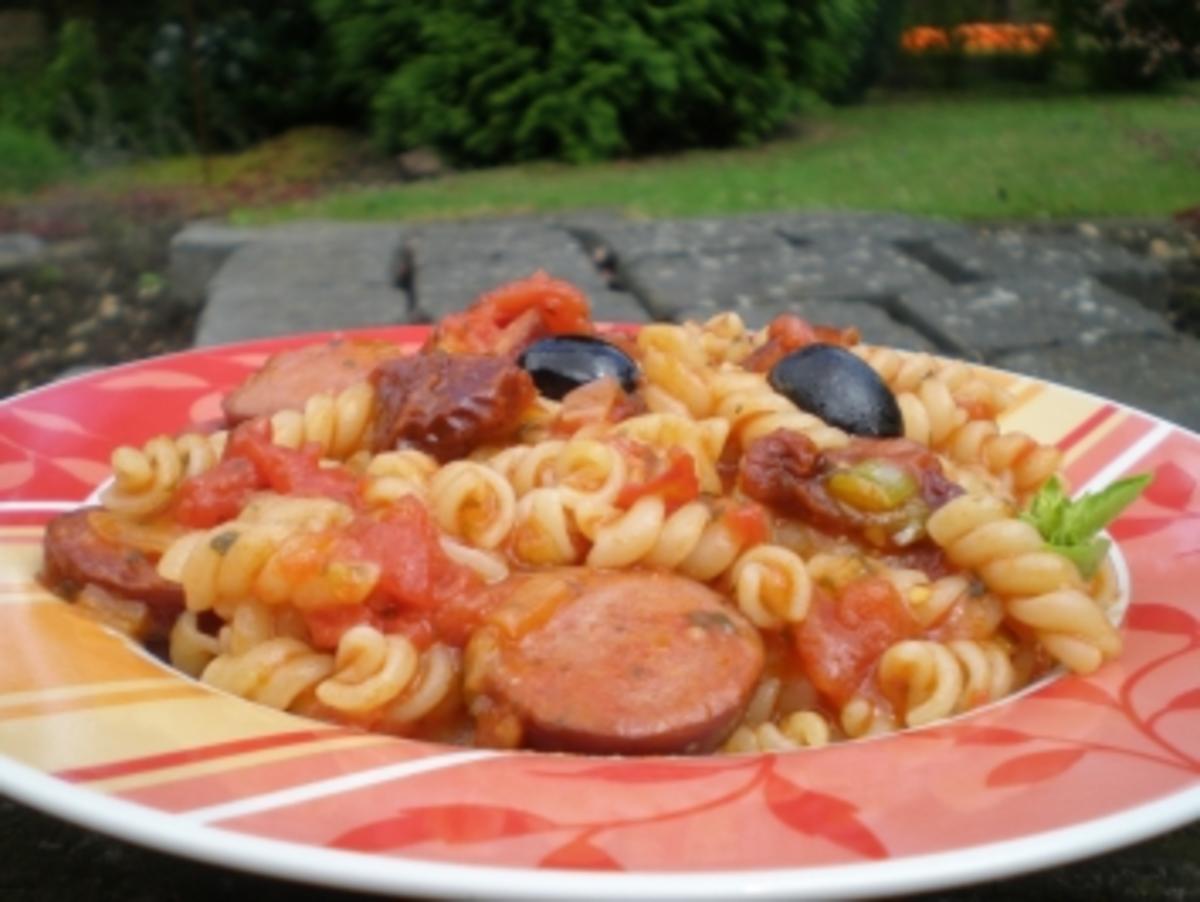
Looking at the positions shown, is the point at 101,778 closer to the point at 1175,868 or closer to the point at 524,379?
the point at 524,379

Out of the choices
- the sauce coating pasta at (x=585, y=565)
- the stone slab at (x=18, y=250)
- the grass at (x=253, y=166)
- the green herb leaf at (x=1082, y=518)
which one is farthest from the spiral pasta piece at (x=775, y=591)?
the grass at (x=253, y=166)

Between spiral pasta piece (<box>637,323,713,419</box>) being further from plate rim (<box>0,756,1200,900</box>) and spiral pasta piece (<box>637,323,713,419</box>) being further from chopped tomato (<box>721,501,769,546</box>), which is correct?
plate rim (<box>0,756,1200,900</box>)

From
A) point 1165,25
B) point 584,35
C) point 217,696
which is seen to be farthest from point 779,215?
point 1165,25


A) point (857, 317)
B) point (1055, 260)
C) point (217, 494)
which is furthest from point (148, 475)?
point (1055, 260)

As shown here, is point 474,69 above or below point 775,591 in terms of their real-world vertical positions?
below

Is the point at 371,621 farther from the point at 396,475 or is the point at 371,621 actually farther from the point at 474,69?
the point at 474,69

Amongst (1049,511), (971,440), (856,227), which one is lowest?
(856,227)

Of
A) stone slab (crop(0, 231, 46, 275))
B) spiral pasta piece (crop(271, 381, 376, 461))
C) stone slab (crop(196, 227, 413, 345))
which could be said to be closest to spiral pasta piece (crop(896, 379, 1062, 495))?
spiral pasta piece (crop(271, 381, 376, 461))
